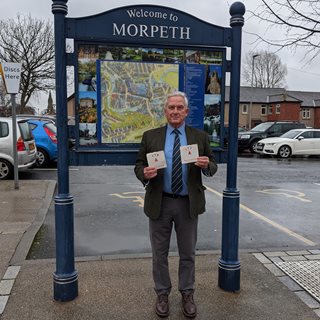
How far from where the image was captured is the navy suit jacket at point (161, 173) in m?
3.28

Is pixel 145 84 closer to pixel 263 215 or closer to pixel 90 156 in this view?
pixel 90 156

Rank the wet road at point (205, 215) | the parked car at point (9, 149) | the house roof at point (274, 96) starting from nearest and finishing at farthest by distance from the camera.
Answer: the wet road at point (205, 215) → the parked car at point (9, 149) → the house roof at point (274, 96)

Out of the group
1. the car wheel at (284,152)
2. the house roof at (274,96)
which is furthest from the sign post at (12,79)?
the house roof at (274,96)

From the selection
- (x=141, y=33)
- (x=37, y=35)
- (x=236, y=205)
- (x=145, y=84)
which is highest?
(x=37, y=35)

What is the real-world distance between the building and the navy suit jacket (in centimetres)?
4978

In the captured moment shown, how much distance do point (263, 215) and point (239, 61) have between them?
3825 millimetres

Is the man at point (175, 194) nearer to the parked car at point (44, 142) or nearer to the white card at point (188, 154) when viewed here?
the white card at point (188, 154)

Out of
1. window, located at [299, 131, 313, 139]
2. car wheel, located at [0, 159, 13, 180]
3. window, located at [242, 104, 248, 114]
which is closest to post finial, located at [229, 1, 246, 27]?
car wheel, located at [0, 159, 13, 180]

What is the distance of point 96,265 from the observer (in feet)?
14.4

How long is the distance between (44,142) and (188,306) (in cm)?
1035

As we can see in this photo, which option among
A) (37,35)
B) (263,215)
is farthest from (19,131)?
(37,35)

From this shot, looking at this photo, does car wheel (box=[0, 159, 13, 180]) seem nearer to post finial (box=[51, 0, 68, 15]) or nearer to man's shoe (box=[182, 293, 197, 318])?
post finial (box=[51, 0, 68, 15])

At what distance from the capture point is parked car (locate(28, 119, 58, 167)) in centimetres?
1275

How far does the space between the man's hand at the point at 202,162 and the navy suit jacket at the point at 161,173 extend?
80 mm
